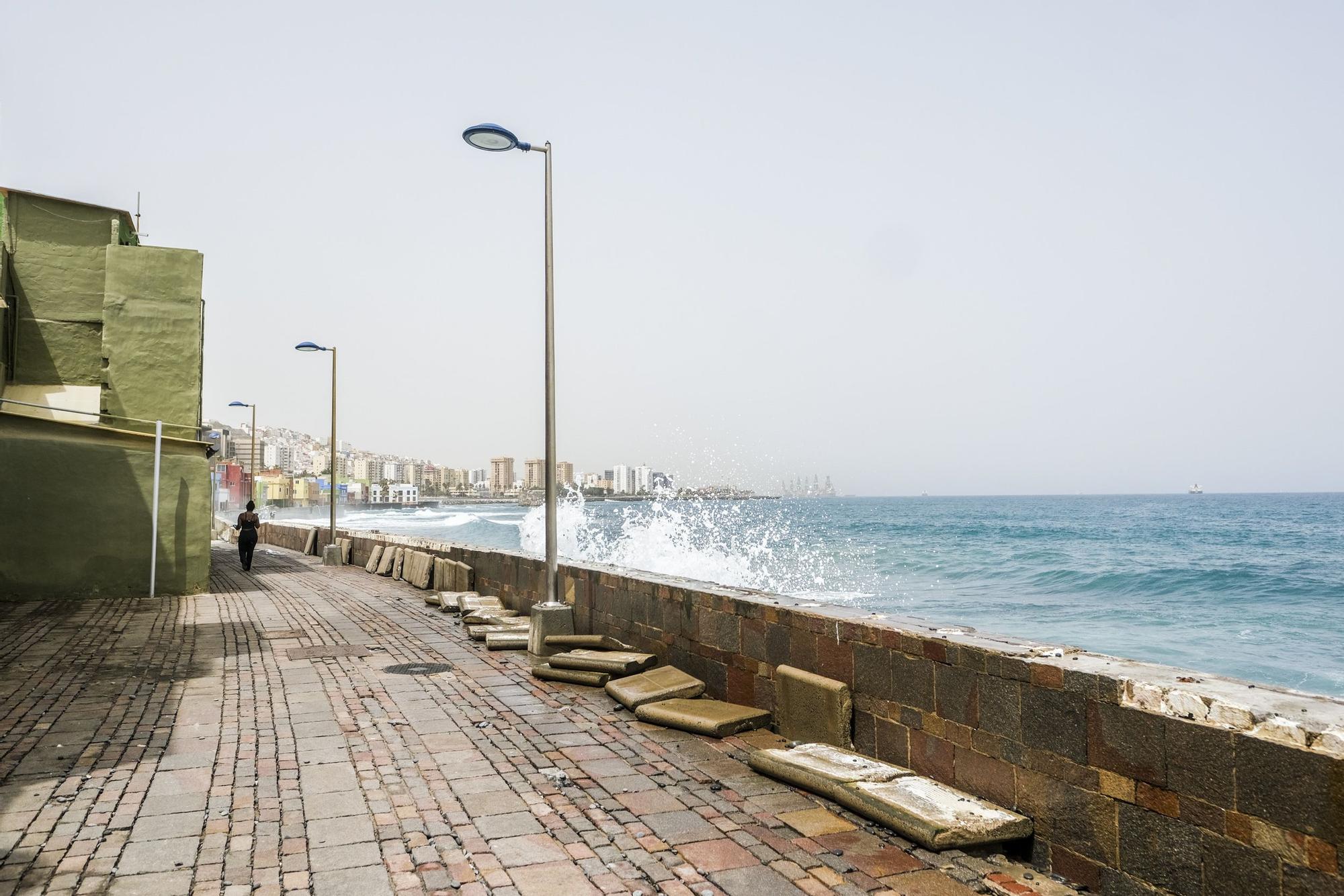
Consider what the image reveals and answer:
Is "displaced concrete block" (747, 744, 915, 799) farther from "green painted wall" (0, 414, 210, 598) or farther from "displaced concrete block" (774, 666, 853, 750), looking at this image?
"green painted wall" (0, 414, 210, 598)

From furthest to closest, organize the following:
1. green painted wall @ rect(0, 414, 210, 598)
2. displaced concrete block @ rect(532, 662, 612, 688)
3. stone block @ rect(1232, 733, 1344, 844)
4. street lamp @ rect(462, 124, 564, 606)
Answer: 1. green painted wall @ rect(0, 414, 210, 598)
2. street lamp @ rect(462, 124, 564, 606)
3. displaced concrete block @ rect(532, 662, 612, 688)
4. stone block @ rect(1232, 733, 1344, 844)

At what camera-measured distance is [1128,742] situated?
3.83m

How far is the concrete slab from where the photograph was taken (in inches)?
328

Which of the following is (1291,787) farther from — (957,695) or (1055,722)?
(957,695)

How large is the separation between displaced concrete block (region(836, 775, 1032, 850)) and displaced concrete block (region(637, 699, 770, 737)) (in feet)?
5.37

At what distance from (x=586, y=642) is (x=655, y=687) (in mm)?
2002

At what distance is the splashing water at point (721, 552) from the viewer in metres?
39.0

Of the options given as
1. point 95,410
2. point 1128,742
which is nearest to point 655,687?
point 1128,742

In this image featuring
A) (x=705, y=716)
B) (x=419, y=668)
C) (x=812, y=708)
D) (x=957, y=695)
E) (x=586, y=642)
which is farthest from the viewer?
(x=419, y=668)

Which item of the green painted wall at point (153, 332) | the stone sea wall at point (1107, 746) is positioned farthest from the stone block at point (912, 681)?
the green painted wall at point (153, 332)

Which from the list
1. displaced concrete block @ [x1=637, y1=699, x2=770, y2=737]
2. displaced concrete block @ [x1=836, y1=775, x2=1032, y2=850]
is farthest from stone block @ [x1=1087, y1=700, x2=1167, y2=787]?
displaced concrete block @ [x1=637, y1=699, x2=770, y2=737]

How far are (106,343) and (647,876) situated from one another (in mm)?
18847

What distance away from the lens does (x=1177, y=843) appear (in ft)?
11.8

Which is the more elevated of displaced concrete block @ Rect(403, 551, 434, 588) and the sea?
displaced concrete block @ Rect(403, 551, 434, 588)
